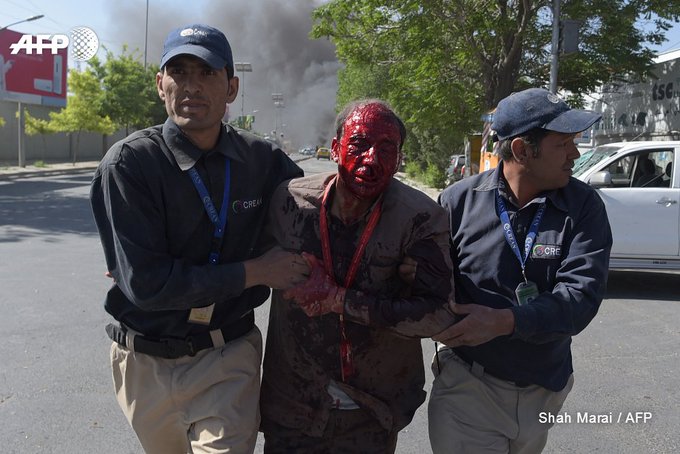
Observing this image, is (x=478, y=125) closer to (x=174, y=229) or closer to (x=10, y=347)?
(x=10, y=347)

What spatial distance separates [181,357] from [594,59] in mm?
15714

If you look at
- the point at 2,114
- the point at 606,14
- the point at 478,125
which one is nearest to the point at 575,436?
the point at 606,14

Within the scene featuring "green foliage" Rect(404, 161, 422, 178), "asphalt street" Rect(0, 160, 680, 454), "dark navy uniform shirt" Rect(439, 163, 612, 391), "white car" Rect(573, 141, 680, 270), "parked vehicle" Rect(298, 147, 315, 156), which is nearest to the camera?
"dark navy uniform shirt" Rect(439, 163, 612, 391)

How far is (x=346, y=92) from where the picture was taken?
4266cm

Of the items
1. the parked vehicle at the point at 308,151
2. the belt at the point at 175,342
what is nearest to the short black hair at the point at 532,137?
the belt at the point at 175,342

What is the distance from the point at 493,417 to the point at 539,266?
561mm

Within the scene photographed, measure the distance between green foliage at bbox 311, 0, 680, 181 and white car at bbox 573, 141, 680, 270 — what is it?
27.4ft

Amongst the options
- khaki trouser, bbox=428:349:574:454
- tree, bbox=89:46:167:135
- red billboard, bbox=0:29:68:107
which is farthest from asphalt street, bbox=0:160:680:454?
tree, bbox=89:46:167:135

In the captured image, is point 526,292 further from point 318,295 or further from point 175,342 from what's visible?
point 175,342

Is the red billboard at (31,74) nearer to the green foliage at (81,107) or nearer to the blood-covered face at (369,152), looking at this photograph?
the green foliage at (81,107)

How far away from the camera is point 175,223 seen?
2.16 meters

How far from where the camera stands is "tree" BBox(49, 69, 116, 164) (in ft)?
108

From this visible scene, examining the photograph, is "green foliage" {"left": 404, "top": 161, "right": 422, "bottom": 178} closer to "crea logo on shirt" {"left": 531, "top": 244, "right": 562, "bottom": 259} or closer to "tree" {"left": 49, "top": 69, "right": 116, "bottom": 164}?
"tree" {"left": 49, "top": 69, "right": 116, "bottom": 164}

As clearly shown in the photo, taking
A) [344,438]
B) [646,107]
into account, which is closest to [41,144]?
[646,107]
